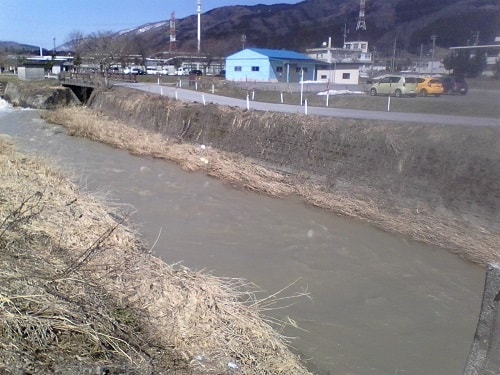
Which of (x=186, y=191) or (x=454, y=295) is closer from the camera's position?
(x=454, y=295)

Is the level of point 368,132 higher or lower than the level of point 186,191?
higher

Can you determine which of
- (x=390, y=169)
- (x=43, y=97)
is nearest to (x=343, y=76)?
(x=43, y=97)

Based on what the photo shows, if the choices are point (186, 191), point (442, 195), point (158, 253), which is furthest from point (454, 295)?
point (186, 191)

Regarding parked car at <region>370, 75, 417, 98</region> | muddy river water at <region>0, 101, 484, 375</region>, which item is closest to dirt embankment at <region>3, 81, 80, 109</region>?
parked car at <region>370, 75, 417, 98</region>

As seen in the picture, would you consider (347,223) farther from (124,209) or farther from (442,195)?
(124,209)

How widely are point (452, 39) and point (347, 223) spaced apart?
50.6 meters

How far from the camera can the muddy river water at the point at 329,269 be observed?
693 cm

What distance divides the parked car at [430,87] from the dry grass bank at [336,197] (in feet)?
53.9

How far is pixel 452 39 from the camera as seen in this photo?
5597 centimetres

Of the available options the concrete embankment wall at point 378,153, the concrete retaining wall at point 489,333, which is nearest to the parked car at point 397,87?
the concrete embankment wall at point 378,153

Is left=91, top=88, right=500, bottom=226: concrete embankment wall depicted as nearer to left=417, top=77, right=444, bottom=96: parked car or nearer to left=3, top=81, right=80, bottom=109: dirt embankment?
left=417, top=77, right=444, bottom=96: parked car

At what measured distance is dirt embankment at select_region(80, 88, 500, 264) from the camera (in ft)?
38.6

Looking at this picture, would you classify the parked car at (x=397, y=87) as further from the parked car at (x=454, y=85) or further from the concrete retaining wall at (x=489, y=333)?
the concrete retaining wall at (x=489, y=333)

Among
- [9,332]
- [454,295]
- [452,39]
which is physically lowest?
[454,295]
